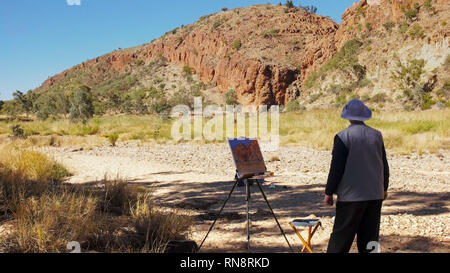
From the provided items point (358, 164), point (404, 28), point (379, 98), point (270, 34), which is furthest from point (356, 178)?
point (270, 34)

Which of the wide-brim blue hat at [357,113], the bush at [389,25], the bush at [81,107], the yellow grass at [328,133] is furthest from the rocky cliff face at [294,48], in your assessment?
the wide-brim blue hat at [357,113]

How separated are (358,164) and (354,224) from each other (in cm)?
54

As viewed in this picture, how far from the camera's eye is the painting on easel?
3.99 metres

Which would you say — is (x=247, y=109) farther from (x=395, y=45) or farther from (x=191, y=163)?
(x=191, y=163)

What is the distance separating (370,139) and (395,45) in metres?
40.6

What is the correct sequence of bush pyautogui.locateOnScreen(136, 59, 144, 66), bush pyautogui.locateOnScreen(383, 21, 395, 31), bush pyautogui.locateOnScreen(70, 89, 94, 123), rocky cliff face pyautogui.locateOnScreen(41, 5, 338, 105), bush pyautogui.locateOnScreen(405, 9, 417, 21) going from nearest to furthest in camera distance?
1. bush pyautogui.locateOnScreen(70, 89, 94, 123)
2. bush pyautogui.locateOnScreen(405, 9, 417, 21)
3. bush pyautogui.locateOnScreen(383, 21, 395, 31)
4. rocky cliff face pyautogui.locateOnScreen(41, 5, 338, 105)
5. bush pyautogui.locateOnScreen(136, 59, 144, 66)

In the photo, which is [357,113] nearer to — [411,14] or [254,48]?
[411,14]

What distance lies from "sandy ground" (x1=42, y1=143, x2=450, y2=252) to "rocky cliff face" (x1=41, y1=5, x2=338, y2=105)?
138ft

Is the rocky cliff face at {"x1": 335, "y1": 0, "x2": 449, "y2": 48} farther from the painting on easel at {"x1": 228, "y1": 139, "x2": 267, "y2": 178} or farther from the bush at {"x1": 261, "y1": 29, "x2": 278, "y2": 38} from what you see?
the painting on easel at {"x1": 228, "y1": 139, "x2": 267, "y2": 178}

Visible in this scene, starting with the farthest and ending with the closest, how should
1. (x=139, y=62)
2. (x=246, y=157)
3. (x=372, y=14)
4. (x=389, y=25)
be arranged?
(x=139, y=62), (x=372, y=14), (x=389, y=25), (x=246, y=157)

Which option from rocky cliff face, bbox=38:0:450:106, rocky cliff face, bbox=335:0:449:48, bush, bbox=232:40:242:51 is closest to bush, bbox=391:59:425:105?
rocky cliff face, bbox=38:0:450:106

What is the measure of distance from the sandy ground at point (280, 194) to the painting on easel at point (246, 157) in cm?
106

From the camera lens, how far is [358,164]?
9.88ft

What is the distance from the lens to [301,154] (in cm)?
1404
